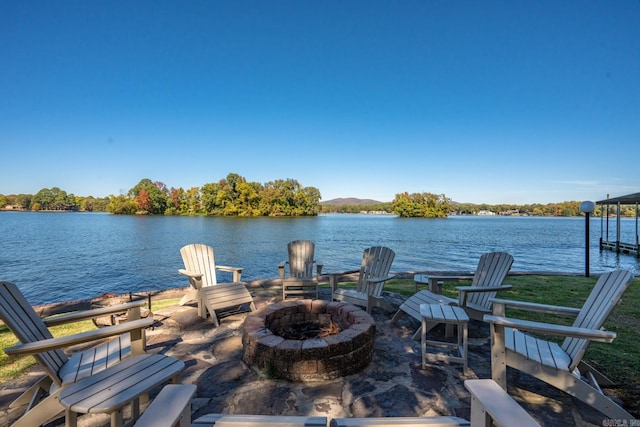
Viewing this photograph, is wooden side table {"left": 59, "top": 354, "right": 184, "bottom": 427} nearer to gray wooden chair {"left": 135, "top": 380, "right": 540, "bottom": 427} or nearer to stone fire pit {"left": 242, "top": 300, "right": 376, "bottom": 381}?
gray wooden chair {"left": 135, "top": 380, "right": 540, "bottom": 427}

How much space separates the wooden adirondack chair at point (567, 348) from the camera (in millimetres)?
1958

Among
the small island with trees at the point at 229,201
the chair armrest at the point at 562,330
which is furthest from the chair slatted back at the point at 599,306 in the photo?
the small island with trees at the point at 229,201

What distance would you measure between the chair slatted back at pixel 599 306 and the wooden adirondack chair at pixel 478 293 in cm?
101

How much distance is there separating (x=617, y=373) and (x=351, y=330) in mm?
2422

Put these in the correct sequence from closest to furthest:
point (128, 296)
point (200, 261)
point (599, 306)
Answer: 1. point (599, 306)
2. point (200, 261)
3. point (128, 296)

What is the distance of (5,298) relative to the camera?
2.06m

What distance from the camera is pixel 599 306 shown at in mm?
2238

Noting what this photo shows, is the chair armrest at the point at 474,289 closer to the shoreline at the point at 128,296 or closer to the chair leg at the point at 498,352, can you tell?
the chair leg at the point at 498,352

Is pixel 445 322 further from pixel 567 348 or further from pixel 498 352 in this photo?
pixel 567 348

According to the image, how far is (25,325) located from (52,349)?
16.6 inches

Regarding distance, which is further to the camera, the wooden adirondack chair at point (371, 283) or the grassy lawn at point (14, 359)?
the wooden adirondack chair at point (371, 283)

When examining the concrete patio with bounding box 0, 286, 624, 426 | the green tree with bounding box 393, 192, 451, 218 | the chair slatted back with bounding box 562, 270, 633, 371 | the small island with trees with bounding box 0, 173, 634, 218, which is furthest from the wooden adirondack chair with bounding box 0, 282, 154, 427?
the green tree with bounding box 393, 192, 451, 218

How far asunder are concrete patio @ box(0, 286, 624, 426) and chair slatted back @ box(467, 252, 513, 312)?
51cm

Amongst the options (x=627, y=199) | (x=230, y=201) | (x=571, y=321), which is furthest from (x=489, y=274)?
(x=230, y=201)
